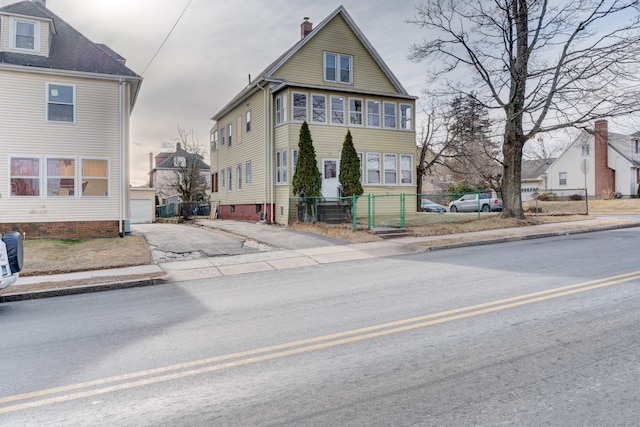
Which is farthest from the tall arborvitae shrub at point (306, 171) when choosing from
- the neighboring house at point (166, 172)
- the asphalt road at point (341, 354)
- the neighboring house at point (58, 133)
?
the neighboring house at point (166, 172)

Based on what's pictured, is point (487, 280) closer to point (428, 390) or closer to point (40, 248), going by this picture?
point (428, 390)

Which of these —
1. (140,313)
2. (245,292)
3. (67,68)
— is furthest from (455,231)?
(67,68)

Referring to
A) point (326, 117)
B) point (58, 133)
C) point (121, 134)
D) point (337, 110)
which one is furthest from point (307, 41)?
point (58, 133)

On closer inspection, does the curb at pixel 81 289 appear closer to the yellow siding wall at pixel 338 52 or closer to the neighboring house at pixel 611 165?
the yellow siding wall at pixel 338 52

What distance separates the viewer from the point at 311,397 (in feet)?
11.1

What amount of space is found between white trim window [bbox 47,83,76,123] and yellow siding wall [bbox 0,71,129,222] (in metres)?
0.15

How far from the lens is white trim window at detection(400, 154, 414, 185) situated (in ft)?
77.8

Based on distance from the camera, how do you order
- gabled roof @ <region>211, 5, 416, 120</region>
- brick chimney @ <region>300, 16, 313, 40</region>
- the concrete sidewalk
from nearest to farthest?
the concrete sidewalk
gabled roof @ <region>211, 5, 416, 120</region>
brick chimney @ <region>300, 16, 313, 40</region>

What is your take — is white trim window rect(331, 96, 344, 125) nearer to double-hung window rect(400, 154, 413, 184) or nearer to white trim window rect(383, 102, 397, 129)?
white trim window rect(383, 102, 397, 129)

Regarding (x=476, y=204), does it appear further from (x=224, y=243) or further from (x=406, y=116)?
(x=224, y=243)

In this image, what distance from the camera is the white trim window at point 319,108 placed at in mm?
21589

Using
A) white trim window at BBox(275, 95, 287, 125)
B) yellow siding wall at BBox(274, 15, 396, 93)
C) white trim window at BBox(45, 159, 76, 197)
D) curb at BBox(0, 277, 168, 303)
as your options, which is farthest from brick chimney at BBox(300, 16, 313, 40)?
curb at BBox(0, 277, 168, 303)

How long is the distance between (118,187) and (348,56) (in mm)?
14002

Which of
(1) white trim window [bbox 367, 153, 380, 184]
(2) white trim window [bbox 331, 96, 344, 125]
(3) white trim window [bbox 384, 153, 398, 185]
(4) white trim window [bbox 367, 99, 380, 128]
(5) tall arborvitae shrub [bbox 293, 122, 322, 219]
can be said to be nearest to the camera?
(5) tall arborvitae shrub [bbox 293, 122, 322, 219]
